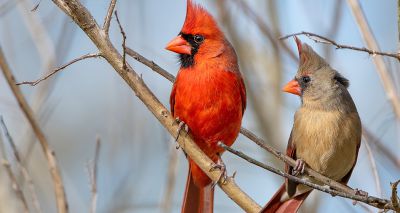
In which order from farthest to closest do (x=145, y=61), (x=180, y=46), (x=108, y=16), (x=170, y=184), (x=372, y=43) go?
(x=180, y=46) < (x=170, y=184) < (x=145, y=61) < (x=372, y=43) < (x=108, y=16)

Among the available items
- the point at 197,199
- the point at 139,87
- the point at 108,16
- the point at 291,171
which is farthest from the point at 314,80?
the point at 108,16

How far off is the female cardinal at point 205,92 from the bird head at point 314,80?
0.30 m

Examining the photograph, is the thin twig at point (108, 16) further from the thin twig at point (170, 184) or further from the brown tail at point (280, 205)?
the brown tail at point (280, 205)

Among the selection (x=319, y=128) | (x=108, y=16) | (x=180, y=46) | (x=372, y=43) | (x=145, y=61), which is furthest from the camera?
(x=180, y=46)

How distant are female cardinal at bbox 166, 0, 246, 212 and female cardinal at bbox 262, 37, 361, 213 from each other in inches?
12.6

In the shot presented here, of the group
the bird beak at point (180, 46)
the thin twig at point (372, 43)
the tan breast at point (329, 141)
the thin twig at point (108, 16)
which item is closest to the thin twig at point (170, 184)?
the bird beak at point (180, 46)

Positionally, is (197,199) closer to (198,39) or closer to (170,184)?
(170,184)

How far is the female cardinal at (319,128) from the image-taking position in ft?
10.7

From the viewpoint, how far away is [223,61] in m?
3.50

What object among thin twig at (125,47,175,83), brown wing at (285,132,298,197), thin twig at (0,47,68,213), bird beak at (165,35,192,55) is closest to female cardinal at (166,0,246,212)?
bird beak at (165,35,192,55)

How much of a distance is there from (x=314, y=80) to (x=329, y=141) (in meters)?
0.40

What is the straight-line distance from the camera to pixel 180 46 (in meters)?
3.46

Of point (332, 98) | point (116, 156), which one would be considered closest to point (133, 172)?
point (116, 156)

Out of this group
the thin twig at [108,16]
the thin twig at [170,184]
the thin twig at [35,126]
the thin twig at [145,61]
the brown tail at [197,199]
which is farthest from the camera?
the brown tail at [197,199]
